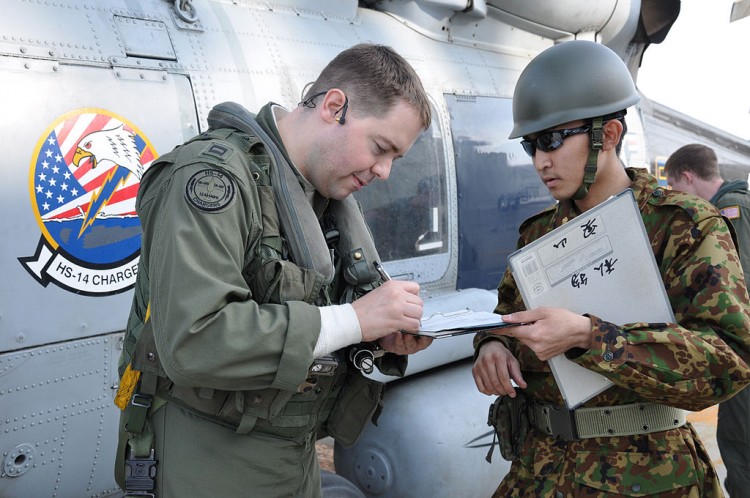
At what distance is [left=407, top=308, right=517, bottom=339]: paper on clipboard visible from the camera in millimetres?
1513

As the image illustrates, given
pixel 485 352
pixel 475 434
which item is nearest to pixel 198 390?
pixel 485 352

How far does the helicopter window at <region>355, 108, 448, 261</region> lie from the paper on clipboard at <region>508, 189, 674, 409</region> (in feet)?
5.75

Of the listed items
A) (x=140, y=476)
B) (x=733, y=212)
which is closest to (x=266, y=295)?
(x=140, y=476)

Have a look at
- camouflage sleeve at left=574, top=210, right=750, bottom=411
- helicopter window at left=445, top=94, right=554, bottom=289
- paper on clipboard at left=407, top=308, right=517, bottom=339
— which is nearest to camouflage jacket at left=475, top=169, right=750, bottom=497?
camouflage sleeve at left=574, top=210, right=750, bottom=411

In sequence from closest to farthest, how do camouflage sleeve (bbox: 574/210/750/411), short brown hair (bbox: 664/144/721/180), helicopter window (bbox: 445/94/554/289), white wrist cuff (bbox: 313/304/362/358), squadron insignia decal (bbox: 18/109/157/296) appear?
1. white wrist cuff (bbox: 313/304/362/358)
2. camouflage sleeve (bbox: 574/210/750/411)
3. squadron insignia decal (bbox: 18/109/157/296)
4. helicopter window (bbox: 445/94/554/289)
5. short brown hair (bbox: 664/144/721/180)

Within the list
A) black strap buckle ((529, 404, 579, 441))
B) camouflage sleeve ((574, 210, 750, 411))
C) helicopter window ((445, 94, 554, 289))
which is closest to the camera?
camouflage sleeve ((574, 210, 750, 411))

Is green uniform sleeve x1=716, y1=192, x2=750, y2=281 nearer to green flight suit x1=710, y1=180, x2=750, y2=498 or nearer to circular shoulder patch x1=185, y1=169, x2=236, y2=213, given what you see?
green flight suit x1=710, y1=180, x2=750, y2=498

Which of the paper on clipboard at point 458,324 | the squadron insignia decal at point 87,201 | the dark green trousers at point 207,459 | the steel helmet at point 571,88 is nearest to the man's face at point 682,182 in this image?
the steel helmet at point 571,88

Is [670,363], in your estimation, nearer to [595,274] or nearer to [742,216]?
[595,274]

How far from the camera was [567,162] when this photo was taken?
1.79m

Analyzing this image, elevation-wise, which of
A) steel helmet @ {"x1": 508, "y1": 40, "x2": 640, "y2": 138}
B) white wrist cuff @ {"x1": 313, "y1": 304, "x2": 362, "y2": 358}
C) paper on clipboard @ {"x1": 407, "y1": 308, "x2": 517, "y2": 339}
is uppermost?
steel helmet @ {"x1": 508, "y1": 40, "x2": 640, "y2": 138}

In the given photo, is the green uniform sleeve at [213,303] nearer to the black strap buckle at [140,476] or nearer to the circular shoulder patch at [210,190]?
the circular shoulder patch at [210,190]

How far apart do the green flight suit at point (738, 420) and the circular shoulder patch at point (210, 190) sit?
3.02 meters

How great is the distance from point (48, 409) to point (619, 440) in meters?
1.89
